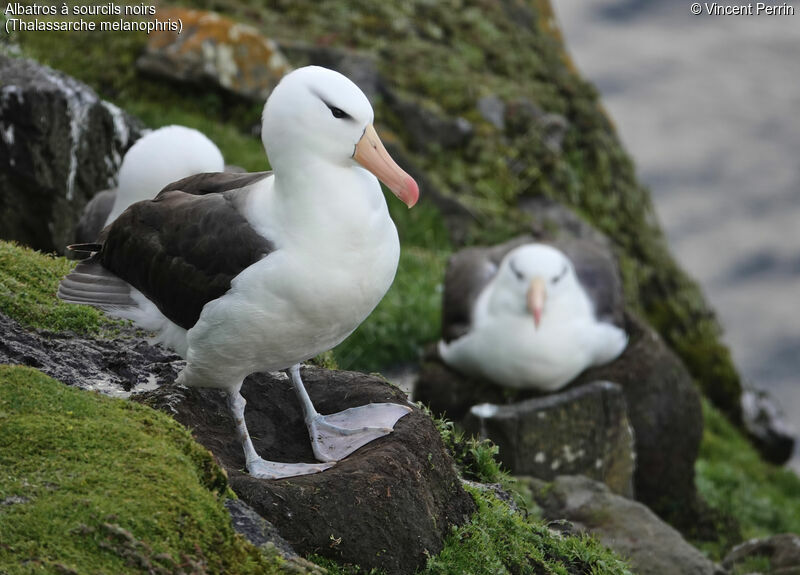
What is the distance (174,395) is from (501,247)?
4729 millimetres

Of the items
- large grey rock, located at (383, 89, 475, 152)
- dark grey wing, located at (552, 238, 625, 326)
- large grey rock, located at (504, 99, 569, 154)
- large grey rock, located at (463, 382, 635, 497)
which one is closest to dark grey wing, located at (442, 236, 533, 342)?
dark grey wing, located at (552, 238, 625, 326)

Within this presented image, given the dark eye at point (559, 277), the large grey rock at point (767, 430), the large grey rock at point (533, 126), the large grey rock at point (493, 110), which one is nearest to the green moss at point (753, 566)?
the dark eye at point (559, 277)

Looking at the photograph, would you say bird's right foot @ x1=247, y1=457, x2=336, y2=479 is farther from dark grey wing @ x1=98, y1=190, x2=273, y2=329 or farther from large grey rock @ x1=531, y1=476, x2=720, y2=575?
large grey rock @ x1=531, y1=476, x2=720, y2=575

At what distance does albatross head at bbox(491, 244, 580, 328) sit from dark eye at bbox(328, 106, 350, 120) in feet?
12.1

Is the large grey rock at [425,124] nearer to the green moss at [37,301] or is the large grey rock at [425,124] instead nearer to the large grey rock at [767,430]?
the large grey rock at [767,430]

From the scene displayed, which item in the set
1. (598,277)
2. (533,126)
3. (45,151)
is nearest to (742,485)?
(598,277)

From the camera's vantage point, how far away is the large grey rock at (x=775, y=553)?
19.1ft

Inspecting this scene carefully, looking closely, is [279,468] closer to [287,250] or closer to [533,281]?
[287,250]

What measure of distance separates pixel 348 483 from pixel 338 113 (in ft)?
4.05

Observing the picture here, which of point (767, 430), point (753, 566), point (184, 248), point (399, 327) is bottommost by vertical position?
point (767, 430)

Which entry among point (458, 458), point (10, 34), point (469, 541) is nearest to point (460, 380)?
point (458, 458)

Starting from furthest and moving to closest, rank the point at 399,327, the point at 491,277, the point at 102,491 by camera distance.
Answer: the point at 399,327 → the point at 491,277 → the point at 102,491

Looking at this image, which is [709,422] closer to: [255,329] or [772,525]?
[772,525]

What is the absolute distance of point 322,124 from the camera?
3506 mm
